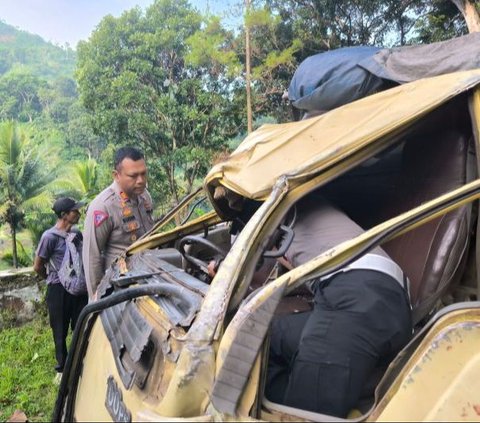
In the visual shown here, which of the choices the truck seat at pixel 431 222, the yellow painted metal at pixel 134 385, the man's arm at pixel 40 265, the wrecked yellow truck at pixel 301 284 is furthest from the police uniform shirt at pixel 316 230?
the man's arm at pixel 40 265

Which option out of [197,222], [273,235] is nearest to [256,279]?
[197,222]

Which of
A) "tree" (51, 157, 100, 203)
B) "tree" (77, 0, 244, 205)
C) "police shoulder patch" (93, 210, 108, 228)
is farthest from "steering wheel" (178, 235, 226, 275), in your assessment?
"tree" (77, 0, 244, 205)

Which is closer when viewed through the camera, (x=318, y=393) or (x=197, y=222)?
(x=318, y=393)

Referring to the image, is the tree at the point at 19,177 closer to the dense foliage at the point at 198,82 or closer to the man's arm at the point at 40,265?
the dense foliage at the point at 198,82

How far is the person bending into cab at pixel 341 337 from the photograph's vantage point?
1.52 m

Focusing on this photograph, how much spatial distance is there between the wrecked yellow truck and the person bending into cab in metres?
0.09

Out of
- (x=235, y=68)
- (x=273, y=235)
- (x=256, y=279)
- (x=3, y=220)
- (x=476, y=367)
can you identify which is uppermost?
(x=235, y=68)

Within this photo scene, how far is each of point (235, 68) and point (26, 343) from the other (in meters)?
13.1

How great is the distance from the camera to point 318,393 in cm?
151

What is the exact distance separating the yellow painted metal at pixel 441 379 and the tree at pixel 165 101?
14.9m

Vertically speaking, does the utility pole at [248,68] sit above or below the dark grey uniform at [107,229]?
above

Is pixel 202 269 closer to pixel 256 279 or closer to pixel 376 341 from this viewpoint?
pixel 256 279

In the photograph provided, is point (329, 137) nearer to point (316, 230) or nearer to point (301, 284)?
point (316, 230)

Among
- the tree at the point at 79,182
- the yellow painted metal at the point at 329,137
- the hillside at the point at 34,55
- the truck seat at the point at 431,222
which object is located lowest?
the tree at the point at 79,182
